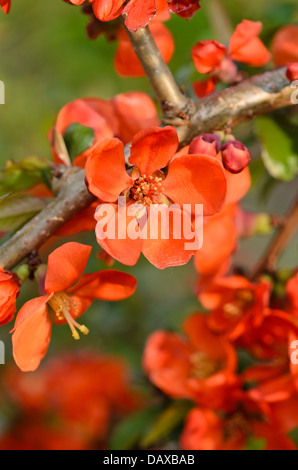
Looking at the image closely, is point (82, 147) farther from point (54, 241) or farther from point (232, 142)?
point (54, 241)

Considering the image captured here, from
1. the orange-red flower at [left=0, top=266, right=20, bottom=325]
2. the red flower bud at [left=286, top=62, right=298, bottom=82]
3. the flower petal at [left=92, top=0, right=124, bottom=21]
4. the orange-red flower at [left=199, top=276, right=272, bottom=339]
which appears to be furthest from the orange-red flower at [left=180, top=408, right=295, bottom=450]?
the flower petal at [left=92, top=0, right=124, bottom=21]

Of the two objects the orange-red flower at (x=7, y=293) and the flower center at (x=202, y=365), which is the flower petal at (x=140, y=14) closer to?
the orange-red flower at (x=7, y=293)

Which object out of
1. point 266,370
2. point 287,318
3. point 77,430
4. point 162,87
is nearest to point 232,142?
point 162,87

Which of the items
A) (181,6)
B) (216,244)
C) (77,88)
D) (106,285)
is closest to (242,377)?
(216,244)

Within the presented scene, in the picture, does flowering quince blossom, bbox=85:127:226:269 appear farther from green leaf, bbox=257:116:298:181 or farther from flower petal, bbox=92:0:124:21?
green leaf, bbox=257:116:298:181

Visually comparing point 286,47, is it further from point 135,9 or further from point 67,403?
point 67,403
